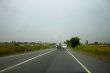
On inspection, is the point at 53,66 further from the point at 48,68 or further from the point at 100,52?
the point at 100,52

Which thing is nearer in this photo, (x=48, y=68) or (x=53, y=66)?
(x=48, y=68)

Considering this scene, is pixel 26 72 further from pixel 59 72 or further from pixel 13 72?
pixel 59 72

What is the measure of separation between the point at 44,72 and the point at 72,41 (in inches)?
5268

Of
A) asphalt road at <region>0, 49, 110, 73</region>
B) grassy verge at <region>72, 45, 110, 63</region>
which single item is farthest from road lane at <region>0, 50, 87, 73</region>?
grassy verge at <region>72, 45, 110, 63</region>

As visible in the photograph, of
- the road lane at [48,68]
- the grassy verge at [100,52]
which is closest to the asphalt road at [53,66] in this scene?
the road lane at [48,68]

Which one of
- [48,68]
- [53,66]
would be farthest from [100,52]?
[48,68]

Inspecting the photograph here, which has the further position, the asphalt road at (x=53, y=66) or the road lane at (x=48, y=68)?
the asphalt road at (x=53, y=66)

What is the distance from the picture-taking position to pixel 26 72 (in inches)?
494

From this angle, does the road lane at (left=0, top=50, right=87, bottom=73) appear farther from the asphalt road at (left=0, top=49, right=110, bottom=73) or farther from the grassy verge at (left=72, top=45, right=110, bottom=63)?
the grassy verge at (left=72, top=45, right=110, bottom=63)

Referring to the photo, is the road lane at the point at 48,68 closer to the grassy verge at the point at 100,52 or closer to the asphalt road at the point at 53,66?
the asphalt road at the point at 53,66

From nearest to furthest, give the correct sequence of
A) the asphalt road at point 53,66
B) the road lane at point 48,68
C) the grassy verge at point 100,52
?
the road lane at point 48,68 → the asphalt road at point 53,66 → the grassy verge at point 100,52

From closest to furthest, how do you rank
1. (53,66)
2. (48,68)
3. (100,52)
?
(48,68), (53,66), (100,52)

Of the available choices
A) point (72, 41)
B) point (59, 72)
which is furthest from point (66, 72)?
point (72, 41)

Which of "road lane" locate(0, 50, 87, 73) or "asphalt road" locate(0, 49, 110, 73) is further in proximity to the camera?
"asphalt road" locate(0, 49, 110, 73)
